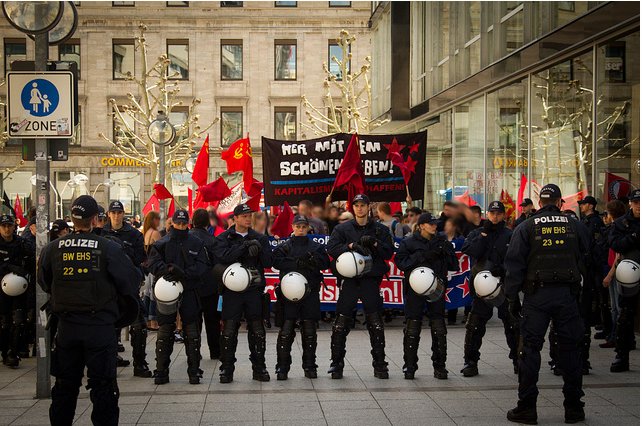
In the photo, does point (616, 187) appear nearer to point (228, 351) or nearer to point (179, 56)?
point (228, 351)

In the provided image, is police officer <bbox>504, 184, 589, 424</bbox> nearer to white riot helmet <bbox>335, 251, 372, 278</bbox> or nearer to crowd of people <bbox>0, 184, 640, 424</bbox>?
crowd of people <bbox>0, 184, 640, 424</bbox>

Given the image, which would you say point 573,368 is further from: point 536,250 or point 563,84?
point 563,84

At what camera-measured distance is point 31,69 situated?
8.51 meters

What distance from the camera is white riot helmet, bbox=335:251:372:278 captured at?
9.10 m

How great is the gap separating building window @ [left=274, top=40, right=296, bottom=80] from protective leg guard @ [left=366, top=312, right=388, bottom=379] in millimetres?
39726

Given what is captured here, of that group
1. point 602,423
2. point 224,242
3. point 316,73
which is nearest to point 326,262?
point 224,242

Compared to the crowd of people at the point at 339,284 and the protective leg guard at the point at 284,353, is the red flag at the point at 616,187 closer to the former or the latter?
the crowd of people at the point at 339,284

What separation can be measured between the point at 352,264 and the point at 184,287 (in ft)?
5.99

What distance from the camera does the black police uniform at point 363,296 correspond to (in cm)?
937

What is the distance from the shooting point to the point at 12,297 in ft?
34.0

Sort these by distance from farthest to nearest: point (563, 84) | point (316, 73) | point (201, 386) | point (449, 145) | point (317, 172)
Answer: point (316, 73), point (449, 145), point (563, 84), point (317, 172), point (201, 386)

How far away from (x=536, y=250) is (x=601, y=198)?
644cm

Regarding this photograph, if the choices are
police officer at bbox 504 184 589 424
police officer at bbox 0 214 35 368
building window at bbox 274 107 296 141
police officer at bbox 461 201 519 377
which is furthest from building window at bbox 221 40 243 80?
police officer at bbox 504 184 589 424

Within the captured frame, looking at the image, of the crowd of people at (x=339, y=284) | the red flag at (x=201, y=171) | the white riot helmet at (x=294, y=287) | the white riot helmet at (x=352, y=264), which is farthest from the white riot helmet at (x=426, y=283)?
the red flag at (x=201, y=171)
